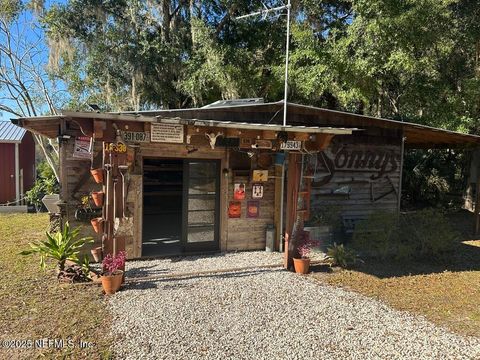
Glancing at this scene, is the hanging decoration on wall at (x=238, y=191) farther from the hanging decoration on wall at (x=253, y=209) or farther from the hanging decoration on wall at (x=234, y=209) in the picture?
the hanging decoration on wall at (x=253, y=209)

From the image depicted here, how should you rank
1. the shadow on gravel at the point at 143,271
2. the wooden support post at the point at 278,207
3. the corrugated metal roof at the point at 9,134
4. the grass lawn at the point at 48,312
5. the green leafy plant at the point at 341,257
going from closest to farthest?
the grass lawn at the point at 48,312, the shadow on gravel at the point at 143,271, the green leafy plant at the point at 341,257, the wooden support post at the point at 278,207, the corrugated metal roof at the point at 9,134

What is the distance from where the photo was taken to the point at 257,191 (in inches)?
299

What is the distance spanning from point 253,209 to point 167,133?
9.32ft

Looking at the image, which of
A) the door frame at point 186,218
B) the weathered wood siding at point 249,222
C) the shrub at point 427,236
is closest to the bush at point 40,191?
the door frame at point 186,218

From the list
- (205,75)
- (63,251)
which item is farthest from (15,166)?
(63,251)

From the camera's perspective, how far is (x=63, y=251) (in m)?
5.46

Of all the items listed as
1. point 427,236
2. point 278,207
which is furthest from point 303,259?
point 427,236

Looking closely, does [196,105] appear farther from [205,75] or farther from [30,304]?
[30,304]

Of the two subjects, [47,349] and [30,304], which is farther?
[30,304]

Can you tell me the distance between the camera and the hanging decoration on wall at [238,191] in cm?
737

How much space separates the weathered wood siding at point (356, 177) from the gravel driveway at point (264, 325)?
3.21m

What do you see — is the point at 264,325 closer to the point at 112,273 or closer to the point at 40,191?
the point at 112,273

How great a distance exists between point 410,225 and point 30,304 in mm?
6645

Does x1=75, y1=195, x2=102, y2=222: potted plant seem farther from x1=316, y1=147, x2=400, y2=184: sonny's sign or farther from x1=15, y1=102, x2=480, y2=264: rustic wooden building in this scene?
x1=316, y1=147, x2=400, y2=184: sonny's sign
